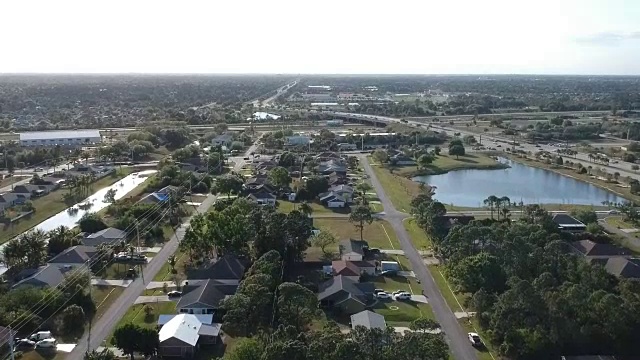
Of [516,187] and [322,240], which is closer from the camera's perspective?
[322,240]

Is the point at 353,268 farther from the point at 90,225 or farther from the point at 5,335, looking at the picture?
the point at 90,225

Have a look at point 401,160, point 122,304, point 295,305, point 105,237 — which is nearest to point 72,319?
point 122,304

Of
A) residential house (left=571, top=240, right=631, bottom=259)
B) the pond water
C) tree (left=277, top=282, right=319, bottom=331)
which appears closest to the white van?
the pond water

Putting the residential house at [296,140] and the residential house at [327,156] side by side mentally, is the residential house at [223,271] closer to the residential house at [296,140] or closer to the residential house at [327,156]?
the residential house at [327,156]

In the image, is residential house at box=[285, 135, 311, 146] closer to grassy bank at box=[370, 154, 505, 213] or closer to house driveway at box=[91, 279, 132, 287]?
grassy bank at box=[370, 154, 505, 213]

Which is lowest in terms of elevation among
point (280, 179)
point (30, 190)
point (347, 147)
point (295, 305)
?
point (347, 147)

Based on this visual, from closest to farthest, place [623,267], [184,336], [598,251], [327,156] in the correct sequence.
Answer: [184,336] → [623,267] → [598,251] → [327,156]
